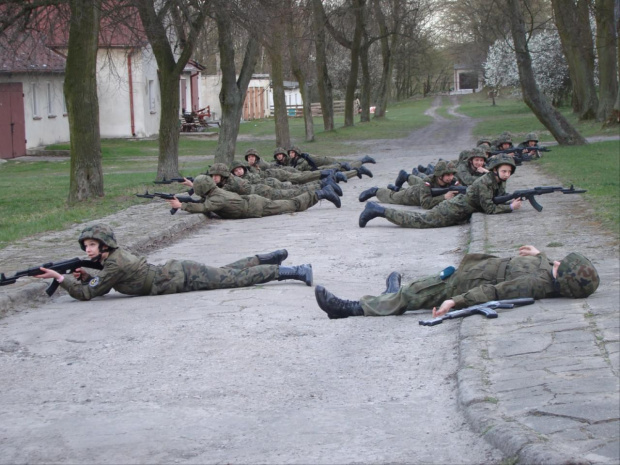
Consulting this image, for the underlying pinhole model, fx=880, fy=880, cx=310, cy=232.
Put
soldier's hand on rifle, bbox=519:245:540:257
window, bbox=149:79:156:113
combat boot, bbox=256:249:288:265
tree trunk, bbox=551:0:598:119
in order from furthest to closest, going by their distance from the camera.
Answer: window, bbox=149:79:156:113
tree trunk, bbox=551:0:598:119
combat boot, bbox=256:249:288:265
soldier's hand on rifle, bbox=519:245:540:257

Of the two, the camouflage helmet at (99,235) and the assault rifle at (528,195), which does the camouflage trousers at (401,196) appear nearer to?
the assault rifle at (528,195)

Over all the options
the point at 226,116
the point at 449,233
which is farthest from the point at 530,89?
the point at 449,233

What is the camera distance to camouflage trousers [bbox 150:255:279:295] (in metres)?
9.42

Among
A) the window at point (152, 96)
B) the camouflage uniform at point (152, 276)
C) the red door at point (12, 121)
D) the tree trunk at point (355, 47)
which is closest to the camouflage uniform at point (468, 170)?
the camouflage uniform at point (152, 276)

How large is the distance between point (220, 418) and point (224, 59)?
19.3 meters

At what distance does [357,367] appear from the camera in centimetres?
657

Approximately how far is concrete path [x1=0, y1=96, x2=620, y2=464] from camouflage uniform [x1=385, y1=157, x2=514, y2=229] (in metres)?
2.67

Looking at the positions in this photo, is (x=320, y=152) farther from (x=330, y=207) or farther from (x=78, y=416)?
(x=78, y=416)

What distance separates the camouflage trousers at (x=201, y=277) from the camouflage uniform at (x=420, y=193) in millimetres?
5787

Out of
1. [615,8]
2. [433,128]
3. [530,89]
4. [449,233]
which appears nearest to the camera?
[449,233]

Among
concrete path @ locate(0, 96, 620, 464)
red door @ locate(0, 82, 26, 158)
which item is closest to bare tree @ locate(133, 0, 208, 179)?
concrete path @ locate(0, 96, 620, 464)

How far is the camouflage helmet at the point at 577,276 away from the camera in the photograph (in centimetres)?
720

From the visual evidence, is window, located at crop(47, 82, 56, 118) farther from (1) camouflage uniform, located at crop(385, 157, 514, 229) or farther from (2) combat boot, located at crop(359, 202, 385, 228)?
(1) camouflage uniform, located at crop(385, 157, 514, 229)

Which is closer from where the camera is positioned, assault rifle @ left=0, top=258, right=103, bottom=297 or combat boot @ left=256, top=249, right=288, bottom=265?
assault rifle @ left=0, top=258, right=103, bottom=297
